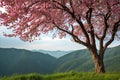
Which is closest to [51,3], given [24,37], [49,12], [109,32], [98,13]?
[49,12]

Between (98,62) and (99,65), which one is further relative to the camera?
(98,62)

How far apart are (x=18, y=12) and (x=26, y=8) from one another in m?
1.02

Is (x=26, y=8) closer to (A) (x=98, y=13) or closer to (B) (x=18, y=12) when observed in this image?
(B) (x=18, y=12)

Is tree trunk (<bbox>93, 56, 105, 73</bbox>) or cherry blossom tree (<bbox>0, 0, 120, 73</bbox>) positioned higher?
cherry blossom tree (<bbox>0, 0, 120, 73</bbox>)

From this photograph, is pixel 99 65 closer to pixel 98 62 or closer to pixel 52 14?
pixel 98 62

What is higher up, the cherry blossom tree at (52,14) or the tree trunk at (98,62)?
the cherry blossom tree at (52,14)

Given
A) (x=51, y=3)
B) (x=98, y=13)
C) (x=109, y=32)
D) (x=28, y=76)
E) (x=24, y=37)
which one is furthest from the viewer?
(x=109, y=32)

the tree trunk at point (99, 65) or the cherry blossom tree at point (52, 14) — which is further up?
the cherry blossom tree at point (52, 14)

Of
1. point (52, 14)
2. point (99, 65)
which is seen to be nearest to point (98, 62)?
point (99, 65)

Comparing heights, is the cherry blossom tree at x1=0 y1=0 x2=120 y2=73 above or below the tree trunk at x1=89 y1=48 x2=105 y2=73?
above

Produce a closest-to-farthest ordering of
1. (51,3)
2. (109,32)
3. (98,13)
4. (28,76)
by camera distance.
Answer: (28,76) → (51,3) → (98,13) → (109,32)

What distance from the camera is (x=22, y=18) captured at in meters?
32.6

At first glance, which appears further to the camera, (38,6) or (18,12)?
(38,6)

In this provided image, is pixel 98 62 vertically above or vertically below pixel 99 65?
above
